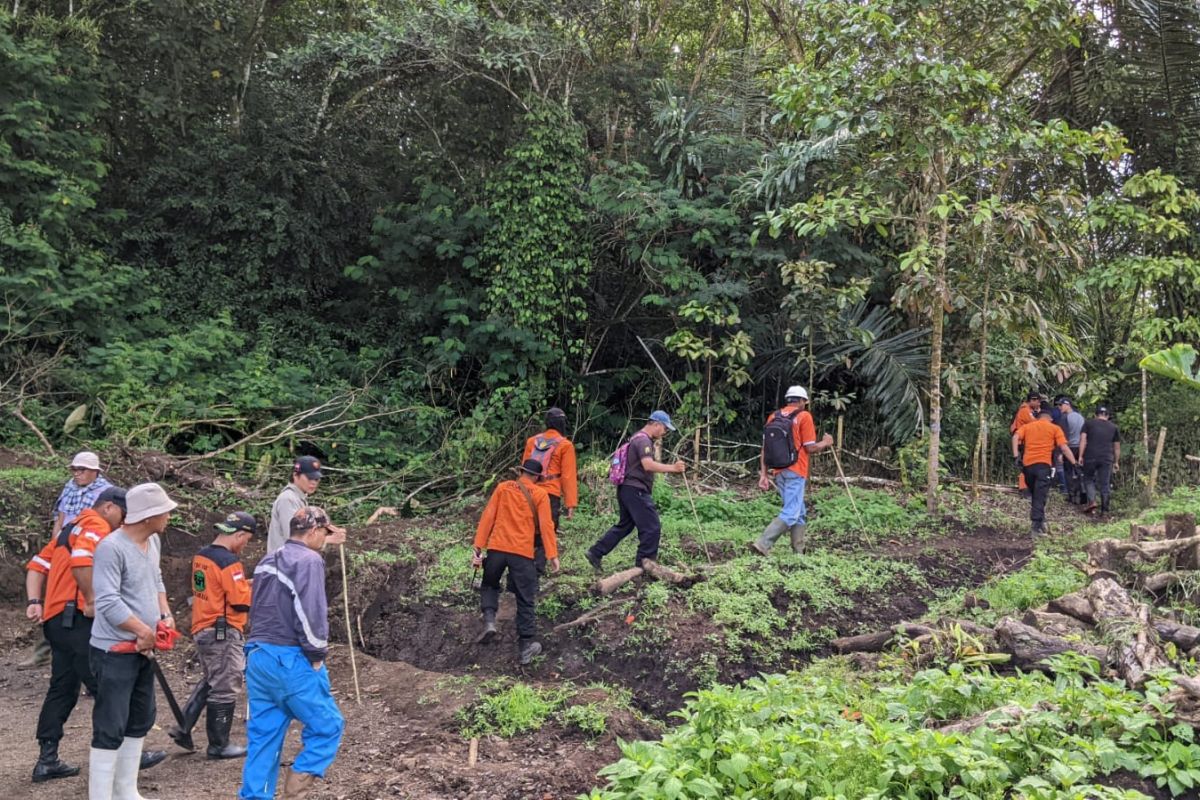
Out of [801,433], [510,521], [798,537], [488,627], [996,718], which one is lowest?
[488,627]

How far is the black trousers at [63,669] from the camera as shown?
5.48 meters

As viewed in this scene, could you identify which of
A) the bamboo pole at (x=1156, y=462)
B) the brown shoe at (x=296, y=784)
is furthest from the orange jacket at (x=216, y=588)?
the bamboo pole at (x=1156, y=462)

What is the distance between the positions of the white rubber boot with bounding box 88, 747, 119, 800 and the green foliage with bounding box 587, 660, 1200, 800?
2.63 m

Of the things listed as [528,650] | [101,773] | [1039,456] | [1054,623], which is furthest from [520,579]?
[1039,456]

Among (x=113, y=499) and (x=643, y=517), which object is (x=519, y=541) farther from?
(x=113, y=499)

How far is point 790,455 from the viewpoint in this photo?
9.44 metres

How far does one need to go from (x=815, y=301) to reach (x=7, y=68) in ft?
38.2

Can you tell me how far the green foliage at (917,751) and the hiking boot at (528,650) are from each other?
2.76 metres

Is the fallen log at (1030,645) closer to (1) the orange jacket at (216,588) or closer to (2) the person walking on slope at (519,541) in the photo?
(2) the person walking on slope at (519,541)

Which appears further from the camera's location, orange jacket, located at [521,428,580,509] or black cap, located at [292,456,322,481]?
orange jacket, located at [521,428,580,509]

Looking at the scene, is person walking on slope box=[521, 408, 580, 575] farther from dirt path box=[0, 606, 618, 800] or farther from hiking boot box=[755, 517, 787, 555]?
dirt path box=[0, 606, 618, 800]

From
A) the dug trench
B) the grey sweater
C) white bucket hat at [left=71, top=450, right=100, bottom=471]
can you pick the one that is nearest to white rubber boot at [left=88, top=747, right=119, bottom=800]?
→ the grey sweater

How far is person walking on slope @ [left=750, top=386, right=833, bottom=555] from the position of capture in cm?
946

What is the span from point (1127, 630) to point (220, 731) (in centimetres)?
580
